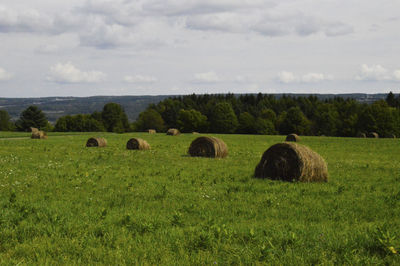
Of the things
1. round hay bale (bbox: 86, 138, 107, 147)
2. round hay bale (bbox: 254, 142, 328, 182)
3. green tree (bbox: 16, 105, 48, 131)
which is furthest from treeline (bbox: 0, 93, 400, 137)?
round hay bale (bbox: 254, 142, 328, 182)

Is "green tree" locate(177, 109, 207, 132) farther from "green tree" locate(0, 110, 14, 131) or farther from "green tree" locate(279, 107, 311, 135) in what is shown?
"green tree" locate(0, 110, 14, 131)

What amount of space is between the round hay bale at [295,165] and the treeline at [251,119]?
81.0 meters

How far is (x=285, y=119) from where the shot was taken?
107562mm

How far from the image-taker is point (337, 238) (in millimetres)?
6574

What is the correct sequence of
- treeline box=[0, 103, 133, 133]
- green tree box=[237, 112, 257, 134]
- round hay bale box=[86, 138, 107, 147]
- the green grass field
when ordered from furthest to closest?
green tree box=[237, 112, 257, 134]
treeline box=[0, 103, 133, 133]
round hay bale box=[86, 138, 107, 147]
the green grass field

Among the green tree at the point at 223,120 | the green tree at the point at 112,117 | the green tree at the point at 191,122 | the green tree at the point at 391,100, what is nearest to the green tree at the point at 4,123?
the green tree at the point at 112,117

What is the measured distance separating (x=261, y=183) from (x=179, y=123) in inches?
4045

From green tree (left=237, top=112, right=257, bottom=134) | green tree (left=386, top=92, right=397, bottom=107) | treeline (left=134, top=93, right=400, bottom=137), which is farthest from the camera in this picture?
green tree (left=386, top=92, right=397, bottom=107)

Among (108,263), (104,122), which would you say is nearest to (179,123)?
(104,122)

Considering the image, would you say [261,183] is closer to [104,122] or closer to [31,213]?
[31,213]

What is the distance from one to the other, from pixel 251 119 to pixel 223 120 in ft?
35.6

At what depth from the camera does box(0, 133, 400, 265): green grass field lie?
5910mm

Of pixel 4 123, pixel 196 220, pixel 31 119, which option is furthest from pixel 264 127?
pixel 196 220

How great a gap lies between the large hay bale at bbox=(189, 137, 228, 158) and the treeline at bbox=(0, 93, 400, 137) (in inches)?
2956
